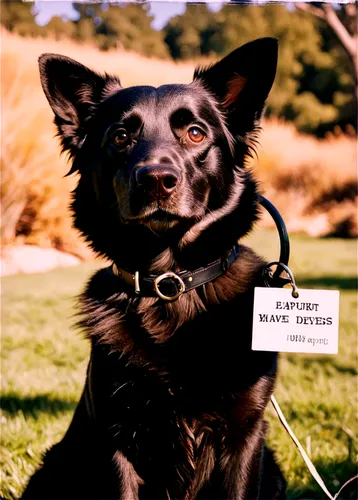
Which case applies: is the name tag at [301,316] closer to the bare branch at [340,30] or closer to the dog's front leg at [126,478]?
the dog's front leg at [126,478]

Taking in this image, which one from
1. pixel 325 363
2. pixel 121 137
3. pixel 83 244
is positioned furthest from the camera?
pixel 83 244

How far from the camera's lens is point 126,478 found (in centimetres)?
179

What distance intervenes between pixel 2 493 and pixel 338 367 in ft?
8.84

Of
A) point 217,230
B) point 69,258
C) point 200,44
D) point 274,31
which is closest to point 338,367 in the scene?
point 217,230

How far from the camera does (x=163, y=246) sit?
2.08 meters

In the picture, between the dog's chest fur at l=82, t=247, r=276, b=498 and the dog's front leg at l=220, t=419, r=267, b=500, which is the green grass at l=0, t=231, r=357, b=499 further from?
the dog's chest fur at l=82, t=247, r=276, b=498

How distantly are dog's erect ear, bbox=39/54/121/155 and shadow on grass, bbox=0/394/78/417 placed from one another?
1646 mm

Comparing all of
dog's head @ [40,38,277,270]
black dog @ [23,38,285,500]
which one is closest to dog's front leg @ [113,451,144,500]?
black dog @ [23,38,285,500]

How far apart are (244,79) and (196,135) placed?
0.29 meters

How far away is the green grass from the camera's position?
2551mm

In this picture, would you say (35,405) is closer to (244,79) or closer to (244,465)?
(244,465)

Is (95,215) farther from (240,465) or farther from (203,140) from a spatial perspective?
(240,465)

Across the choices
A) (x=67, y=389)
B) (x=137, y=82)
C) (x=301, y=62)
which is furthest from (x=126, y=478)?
(x=301, y=62)

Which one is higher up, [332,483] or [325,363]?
[325,363]
